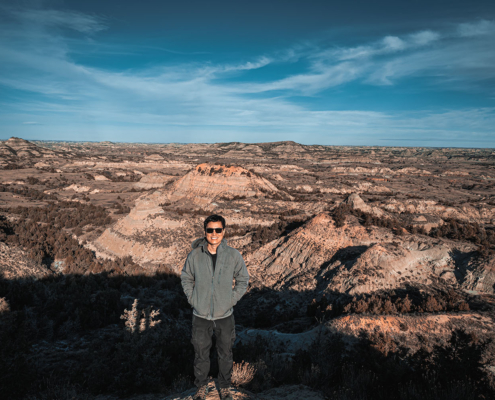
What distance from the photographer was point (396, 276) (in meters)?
12.0

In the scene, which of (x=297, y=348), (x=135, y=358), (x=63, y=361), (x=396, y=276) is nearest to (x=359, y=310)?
(x=297, y=348)

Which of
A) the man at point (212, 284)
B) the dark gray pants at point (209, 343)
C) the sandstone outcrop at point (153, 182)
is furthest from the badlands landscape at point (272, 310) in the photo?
the sandstone outcrop at point (153, 182)

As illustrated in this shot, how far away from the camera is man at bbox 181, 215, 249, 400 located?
416cm

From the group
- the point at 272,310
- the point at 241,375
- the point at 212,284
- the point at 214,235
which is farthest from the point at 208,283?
the point at 272,310

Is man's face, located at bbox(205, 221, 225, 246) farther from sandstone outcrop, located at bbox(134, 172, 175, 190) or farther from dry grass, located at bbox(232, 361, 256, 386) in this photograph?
sandstone outcrop, located at bbox(134, 172, 175, 190)

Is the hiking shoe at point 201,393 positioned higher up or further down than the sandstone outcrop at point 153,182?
further down

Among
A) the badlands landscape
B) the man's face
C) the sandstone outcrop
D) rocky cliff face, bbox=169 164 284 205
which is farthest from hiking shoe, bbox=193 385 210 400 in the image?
the sandstone outcrop

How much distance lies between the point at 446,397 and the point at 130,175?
75331 millimetres

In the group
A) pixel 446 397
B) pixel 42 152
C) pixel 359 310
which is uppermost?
pixel 42 152

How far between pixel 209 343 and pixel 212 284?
1.10 metres

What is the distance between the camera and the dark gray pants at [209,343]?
4270 millimetres

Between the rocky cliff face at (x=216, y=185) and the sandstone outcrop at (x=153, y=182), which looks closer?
the rocky cliff face at (x=216, y=185)

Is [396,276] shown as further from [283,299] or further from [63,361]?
[63,361]

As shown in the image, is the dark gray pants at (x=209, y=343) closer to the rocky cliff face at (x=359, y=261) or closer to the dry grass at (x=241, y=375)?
the dry grass at (x=241, y=375)
